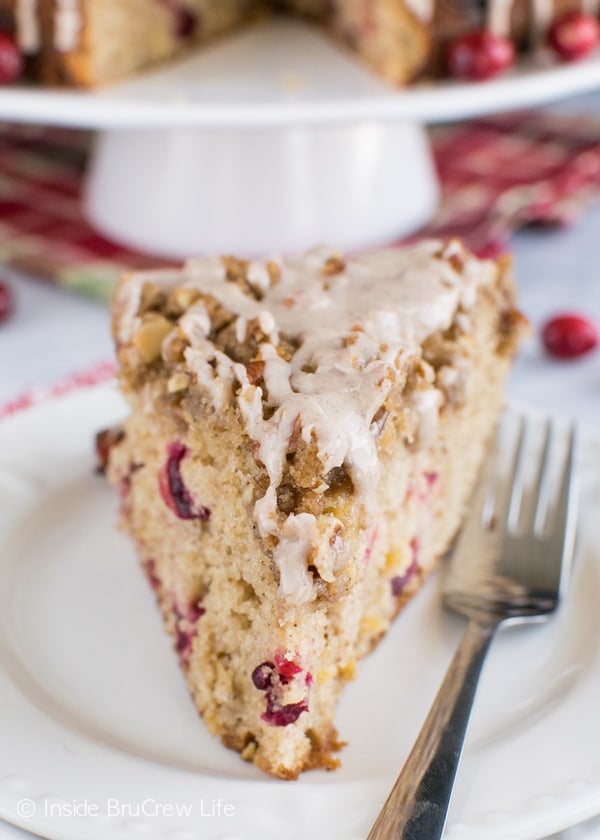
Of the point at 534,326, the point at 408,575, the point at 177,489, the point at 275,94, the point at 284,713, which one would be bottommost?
the point at 534,326

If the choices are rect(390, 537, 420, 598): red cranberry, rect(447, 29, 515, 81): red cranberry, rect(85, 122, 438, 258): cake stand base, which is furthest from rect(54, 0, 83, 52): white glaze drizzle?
rect(390, 537, 420, 598): red cranberry

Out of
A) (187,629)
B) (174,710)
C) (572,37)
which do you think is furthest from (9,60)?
(174,710)

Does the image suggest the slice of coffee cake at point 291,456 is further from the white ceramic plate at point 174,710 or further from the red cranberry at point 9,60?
the red cranberry at point 9,60

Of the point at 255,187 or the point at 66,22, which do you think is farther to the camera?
the point at 255,187

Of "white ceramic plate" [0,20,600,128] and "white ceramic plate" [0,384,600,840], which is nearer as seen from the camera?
"white ceramic plate" [0,384,600,840]

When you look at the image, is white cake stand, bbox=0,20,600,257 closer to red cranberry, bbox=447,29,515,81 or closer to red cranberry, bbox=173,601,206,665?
red cranberry, bbox=447,29,515,81

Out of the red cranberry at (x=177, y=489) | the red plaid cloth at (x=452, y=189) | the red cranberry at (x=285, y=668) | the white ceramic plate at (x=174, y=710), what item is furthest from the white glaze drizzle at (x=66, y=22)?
the red cranberry at (x=285, y=668)

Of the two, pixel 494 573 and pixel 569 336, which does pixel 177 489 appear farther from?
pixel 569 336
